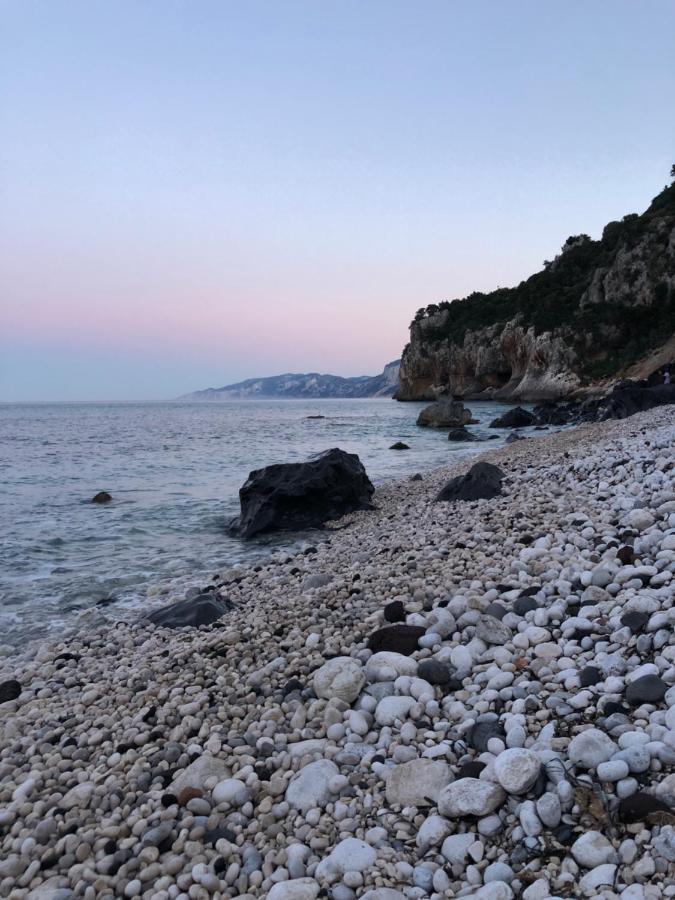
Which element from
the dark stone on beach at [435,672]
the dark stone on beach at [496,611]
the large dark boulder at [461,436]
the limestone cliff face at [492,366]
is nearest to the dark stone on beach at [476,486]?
the dark stone on beach at [496,611]

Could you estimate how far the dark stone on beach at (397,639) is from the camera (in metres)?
3.86

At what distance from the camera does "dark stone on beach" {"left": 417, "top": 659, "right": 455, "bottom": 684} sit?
3355 millimetres

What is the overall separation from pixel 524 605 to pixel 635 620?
0.84m

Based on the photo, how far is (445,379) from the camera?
300 ft

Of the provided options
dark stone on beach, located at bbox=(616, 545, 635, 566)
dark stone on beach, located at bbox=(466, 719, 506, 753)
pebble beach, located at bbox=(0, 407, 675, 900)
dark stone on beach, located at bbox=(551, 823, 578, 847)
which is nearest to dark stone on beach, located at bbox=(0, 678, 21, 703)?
pebble beach, located at bbox=(0, 407, 675, 900)

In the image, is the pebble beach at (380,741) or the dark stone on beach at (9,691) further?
the dark stone on beach at (9,691)

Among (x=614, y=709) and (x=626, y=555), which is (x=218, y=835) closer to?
(x=614, y=709)

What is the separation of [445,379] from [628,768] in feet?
301

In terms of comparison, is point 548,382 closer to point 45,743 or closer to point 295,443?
point 295,443

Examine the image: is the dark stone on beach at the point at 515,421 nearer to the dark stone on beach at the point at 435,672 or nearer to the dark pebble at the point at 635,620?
the dark pebble at the point at 635,620

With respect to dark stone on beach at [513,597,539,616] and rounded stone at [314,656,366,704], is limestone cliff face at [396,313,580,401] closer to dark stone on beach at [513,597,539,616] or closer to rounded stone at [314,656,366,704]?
dark stone on beach at [513,597,539,616]

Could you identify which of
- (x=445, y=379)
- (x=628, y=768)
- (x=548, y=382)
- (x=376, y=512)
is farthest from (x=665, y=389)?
(x=445, y=379)

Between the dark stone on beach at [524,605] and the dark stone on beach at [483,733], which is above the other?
the dark stone on beach at [524,605]

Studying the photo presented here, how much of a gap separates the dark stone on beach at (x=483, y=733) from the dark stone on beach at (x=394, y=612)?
1.59 m
